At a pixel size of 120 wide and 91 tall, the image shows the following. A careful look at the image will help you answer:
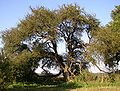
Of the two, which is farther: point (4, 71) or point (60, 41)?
point (60, 41)

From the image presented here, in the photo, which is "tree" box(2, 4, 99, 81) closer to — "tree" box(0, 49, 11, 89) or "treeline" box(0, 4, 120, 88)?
"treeline" box(0, 4, 120, 88)

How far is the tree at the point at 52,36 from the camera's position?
161ft

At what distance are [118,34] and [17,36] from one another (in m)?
15.4

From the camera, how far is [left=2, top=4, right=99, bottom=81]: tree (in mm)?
49156

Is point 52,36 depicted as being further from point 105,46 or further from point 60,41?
point 105,46

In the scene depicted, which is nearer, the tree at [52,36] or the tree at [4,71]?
the tree at [4,71]

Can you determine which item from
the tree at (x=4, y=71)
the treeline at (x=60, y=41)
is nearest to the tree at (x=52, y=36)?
the treeline at (x=60, y=41)

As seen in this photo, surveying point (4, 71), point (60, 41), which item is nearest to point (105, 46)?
point (60, 41)

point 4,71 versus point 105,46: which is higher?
point 105,46

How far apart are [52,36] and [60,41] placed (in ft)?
6.41

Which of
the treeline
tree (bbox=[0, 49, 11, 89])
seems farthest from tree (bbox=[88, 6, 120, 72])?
tree (bbox=[0, 49, 11, 89])

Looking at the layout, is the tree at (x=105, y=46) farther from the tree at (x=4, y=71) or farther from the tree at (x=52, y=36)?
the tree at (x=4, y=71)

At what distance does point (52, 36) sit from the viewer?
49.4m

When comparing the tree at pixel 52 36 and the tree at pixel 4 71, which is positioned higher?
the tree at pixel 52 36
